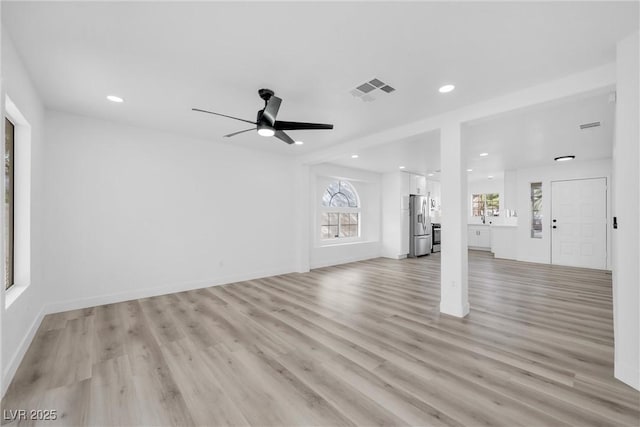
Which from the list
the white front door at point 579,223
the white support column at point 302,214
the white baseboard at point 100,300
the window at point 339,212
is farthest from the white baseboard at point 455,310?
the white front door at point 579,223

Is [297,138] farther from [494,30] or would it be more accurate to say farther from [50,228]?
[50,228]

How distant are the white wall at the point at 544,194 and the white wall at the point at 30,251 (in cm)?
957

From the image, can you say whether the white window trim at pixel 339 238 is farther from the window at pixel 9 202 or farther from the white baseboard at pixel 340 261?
the window at pixel 9 202

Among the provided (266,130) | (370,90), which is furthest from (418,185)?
(266,130)

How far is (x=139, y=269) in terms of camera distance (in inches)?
166

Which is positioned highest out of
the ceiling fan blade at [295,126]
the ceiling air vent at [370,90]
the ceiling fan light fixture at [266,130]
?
the ceiling air vent at [370,90]

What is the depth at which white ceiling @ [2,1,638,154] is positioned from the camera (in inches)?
73.0

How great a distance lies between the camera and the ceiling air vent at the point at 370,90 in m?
2.83

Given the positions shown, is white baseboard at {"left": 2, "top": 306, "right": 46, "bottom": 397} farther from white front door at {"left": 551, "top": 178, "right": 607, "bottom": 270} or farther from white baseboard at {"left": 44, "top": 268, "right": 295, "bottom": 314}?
white front door at {"left": 551, "top": 178, "right": 607, "bottom": 270}

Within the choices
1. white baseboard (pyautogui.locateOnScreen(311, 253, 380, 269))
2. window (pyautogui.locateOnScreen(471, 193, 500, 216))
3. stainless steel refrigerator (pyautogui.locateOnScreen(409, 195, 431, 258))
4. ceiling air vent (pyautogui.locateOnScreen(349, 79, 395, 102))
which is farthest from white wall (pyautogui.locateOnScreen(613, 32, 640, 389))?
window (pyautogui.locateOnScreen(471, 193, 500, 216))

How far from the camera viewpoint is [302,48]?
2254 millimetres

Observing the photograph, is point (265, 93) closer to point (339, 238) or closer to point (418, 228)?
point (339, 238)

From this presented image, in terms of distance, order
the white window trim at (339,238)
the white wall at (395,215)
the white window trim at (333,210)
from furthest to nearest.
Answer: the white wall at (395,215)
the white window trim at (339,238)
the white window trim at (333,210)

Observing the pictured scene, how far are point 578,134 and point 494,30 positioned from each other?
12.6ft
